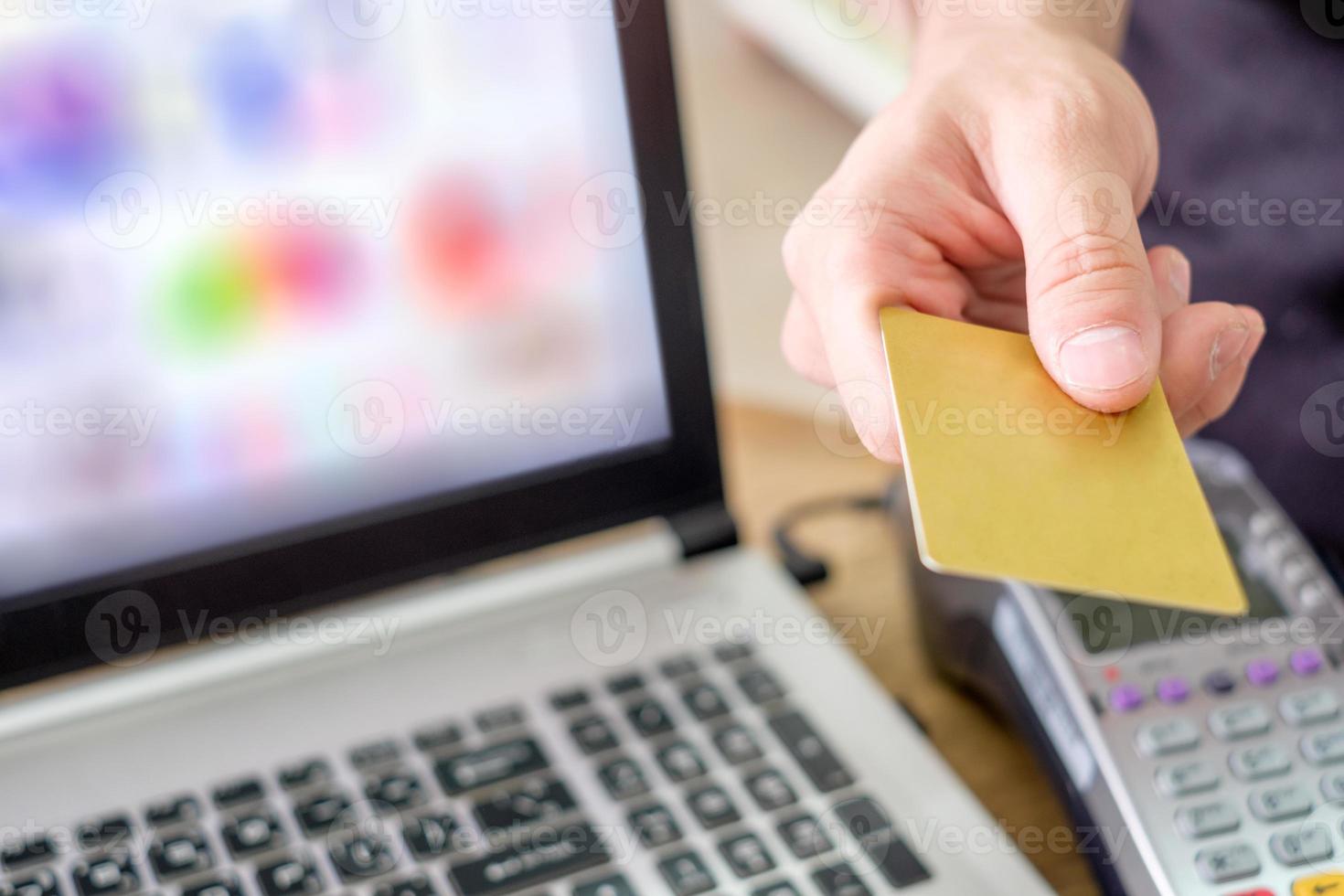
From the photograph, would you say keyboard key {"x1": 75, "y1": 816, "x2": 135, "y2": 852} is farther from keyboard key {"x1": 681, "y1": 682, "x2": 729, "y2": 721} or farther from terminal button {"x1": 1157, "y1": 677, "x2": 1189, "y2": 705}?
terminal button {"x1": 1157, "y1": 677, "x2": 1189, "y2": 705}

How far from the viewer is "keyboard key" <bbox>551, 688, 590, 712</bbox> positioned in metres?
0.42

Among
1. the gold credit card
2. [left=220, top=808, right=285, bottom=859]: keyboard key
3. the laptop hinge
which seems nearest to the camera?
the gold credit card

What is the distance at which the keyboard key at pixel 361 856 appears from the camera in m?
0.36

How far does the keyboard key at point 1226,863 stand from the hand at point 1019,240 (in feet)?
0.37

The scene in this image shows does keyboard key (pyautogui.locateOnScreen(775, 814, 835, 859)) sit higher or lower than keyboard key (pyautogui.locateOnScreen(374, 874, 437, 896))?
lower

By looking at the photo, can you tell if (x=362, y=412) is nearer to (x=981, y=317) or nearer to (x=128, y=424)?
(x=128, y=424)

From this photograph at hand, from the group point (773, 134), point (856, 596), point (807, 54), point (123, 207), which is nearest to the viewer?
point (123, 207)

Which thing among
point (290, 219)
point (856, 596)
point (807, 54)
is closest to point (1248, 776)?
point (856, 596)

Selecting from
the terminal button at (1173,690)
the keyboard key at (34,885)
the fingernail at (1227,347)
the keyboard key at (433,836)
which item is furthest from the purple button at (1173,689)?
the keyboard key at (34,885)

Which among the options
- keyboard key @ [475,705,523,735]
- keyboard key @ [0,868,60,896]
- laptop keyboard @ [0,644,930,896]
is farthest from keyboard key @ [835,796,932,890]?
keyboard key @ [0,868,60,896]

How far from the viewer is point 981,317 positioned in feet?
1.34

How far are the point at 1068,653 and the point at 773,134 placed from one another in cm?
52

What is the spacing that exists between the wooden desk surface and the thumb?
0.17 meters

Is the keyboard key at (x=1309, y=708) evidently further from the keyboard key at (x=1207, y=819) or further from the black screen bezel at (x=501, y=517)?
the black screen bezel at (x=501, y=517)
